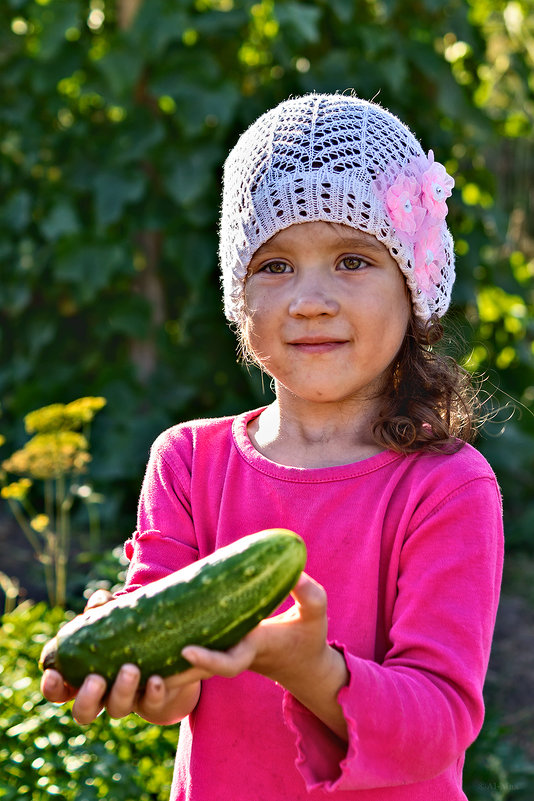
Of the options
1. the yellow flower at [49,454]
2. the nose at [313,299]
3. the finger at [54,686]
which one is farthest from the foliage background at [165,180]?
the finger at [54,686]

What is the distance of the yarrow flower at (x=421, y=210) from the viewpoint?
1861 millimetres

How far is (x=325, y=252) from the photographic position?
1.83 metres

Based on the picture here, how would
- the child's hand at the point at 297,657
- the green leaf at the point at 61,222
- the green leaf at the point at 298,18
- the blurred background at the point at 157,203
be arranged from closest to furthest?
the child's hand at the point at 297,657 < the green leaf at the point at 298,18 < the blurred background at the point at 157,203 < the green leaf at the point at 61,222

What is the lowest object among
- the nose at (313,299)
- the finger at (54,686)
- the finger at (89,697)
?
the finger at (54,686)

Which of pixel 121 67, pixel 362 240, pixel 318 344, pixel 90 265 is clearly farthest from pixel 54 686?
pixel 121 67

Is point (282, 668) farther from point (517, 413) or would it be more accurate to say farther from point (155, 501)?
point (517, 413)

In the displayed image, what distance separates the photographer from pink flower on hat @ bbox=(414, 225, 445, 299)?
192 cm

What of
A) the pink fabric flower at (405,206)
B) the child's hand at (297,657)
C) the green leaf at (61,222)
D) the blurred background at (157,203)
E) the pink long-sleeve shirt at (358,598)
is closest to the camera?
the child's hand at (297,657)

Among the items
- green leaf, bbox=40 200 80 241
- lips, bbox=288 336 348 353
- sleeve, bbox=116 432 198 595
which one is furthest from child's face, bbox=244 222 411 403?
green leaf, bbox=40 200 80 241

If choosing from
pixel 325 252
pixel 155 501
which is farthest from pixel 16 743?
pixel 325 252

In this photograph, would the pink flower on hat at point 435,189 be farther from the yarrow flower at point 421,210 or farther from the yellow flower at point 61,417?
the yellow flower at point 61,417

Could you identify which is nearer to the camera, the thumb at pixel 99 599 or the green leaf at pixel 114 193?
the thumb at pixel 99 599

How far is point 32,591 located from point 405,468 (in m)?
2.67

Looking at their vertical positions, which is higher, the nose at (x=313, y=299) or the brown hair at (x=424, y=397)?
the nose at (x=313, y=299)
